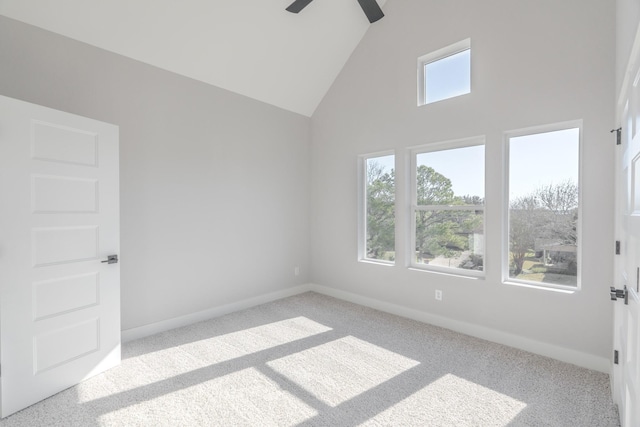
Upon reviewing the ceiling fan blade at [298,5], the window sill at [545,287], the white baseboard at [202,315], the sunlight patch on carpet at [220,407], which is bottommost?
the sunlight patch on carpet at [220,407]

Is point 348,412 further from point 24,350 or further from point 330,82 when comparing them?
point 330,82

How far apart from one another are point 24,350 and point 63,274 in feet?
1.67

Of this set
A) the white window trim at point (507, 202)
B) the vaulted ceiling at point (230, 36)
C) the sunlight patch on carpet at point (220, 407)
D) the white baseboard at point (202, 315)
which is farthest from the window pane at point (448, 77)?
the sunlight patch on carpet at point (220, 407)

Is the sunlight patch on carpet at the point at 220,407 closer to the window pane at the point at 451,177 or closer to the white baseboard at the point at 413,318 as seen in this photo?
the white baseboard at the point at 413,318

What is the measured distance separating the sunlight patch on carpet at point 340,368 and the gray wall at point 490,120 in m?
1.07

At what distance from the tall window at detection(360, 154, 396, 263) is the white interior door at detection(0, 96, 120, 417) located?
295 cm

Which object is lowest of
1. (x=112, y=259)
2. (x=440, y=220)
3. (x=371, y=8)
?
(x=112, y=259)

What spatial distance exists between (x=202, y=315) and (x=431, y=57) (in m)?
3.98

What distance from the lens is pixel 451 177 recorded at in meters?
3.58

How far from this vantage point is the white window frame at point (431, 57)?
3370 mm

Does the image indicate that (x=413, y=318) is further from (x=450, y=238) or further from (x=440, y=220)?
(x=440, y=220)

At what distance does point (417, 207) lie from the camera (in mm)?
3832

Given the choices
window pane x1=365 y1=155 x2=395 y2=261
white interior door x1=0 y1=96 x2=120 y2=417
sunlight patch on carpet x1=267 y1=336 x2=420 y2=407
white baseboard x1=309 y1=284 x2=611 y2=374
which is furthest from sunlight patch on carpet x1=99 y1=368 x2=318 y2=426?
window pane x1=365 y1=155 x2=395 y2=261

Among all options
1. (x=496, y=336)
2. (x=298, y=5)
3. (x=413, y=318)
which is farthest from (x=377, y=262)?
(x=298, y=5)
